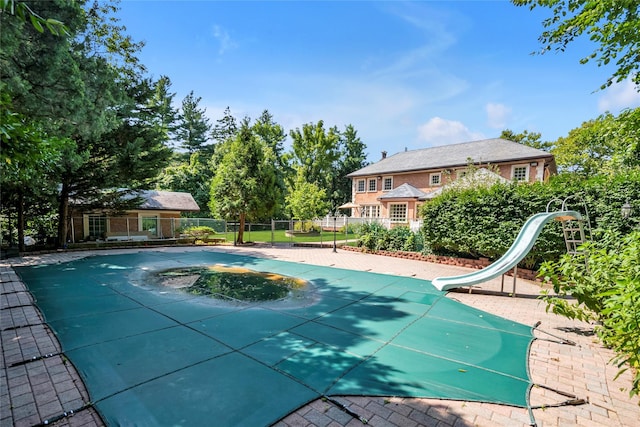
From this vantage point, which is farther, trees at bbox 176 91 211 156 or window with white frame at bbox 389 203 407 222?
trees at bbox 176 91 211 156

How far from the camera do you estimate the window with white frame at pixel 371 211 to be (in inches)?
1169

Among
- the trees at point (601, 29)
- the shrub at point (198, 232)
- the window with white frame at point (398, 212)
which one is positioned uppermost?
the trees at point (601, 29)

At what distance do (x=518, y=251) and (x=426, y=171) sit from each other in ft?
68.7

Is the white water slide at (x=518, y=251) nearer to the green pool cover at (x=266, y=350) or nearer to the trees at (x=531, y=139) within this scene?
the green pool cover at (x=266, y=350)

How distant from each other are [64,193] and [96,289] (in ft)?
38.1

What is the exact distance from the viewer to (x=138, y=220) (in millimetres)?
20953

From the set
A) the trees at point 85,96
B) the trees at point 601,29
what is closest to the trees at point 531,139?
the trees at point 601,29

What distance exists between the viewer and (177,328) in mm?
4750

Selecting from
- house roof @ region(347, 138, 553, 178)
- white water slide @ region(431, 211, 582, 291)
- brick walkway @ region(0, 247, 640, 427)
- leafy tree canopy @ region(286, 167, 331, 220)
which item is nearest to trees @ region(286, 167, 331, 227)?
leafy tree canopy @ region(286, 167, 331, 220)

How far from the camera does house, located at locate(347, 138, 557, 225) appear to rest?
21775 mm

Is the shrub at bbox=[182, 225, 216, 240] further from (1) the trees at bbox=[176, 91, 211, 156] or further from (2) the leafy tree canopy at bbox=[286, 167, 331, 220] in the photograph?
(1) the trees at bbox=[176, 91, 211, 156]

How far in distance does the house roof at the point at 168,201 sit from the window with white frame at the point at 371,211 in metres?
17.2

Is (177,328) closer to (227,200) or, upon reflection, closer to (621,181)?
(621,181)

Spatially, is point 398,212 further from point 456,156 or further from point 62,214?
point 62,214
